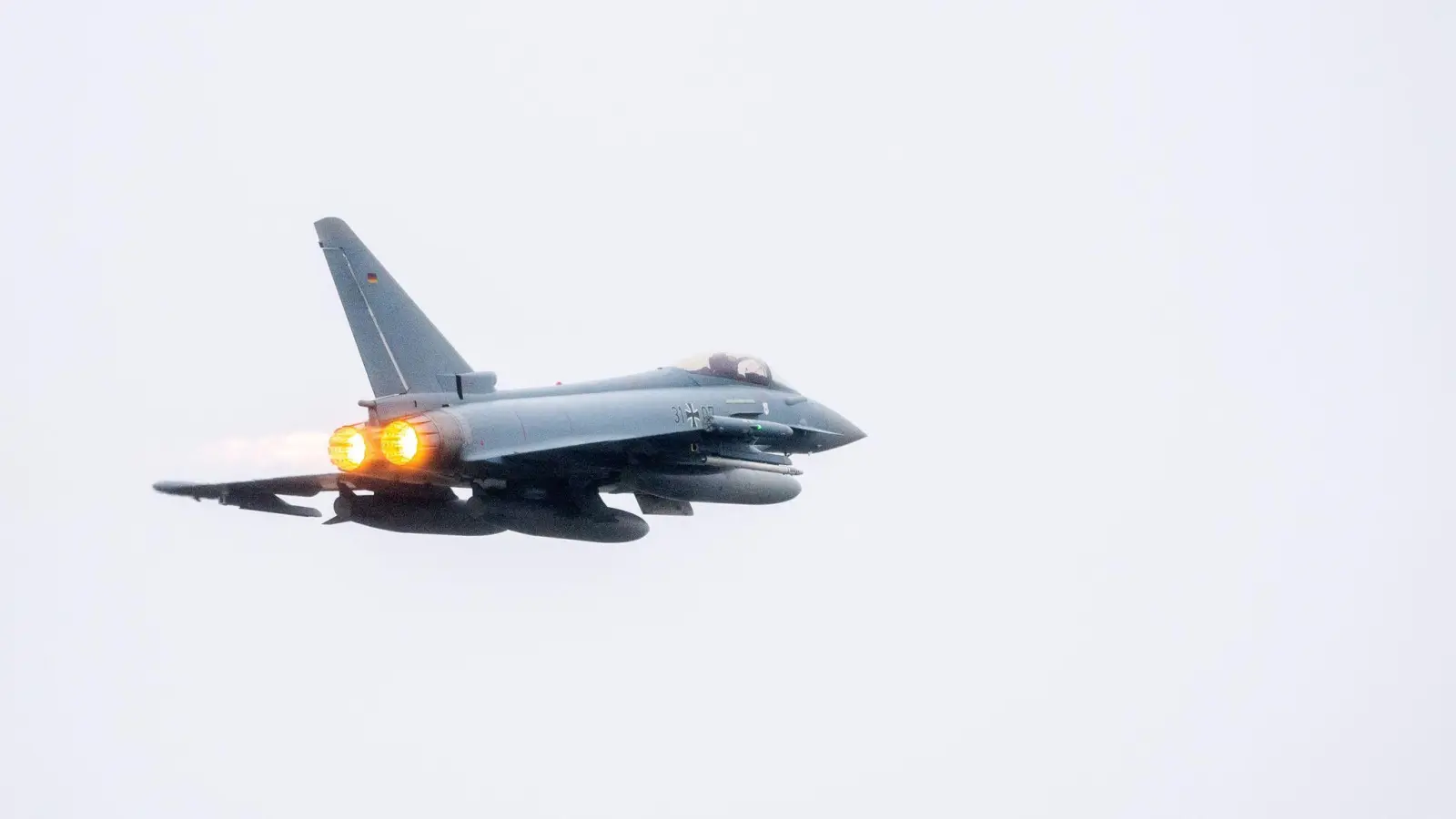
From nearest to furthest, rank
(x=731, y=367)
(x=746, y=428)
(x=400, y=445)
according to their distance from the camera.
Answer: (x=400, y=445) → (x=746, y=428) → (x=731, y=367)

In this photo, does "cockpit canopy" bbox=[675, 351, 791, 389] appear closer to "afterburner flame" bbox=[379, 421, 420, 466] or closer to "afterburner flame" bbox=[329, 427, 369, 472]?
"afterburner flame" bbox=[379, 421, 420, 466]

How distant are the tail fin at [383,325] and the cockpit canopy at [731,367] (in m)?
4.30

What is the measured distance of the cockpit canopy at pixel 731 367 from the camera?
42.6 metres

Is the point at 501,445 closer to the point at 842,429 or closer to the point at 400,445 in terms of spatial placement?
the point at 400,445

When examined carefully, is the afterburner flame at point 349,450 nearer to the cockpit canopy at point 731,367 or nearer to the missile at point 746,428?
the missile at point 746,428

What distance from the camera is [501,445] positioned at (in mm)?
38188

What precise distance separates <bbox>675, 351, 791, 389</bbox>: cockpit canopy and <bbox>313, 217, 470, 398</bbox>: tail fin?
14.1 ft

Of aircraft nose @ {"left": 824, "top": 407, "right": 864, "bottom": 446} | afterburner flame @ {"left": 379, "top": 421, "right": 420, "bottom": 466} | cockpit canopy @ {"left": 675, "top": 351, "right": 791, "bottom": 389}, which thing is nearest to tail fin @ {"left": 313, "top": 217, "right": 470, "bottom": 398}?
afterburner flame @ {"left": 379, "top": 421, "right": 420, "bottom": 466}

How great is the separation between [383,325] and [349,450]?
2251 millimetres

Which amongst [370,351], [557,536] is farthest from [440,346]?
[557,536]

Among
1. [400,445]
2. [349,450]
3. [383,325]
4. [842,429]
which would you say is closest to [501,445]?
[400,445]

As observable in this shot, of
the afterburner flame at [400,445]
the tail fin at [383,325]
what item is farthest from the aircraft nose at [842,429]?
the afterburner flame at [400,445]

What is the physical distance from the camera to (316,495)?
133 feet

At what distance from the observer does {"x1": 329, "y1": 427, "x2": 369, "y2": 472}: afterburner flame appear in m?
37.8
